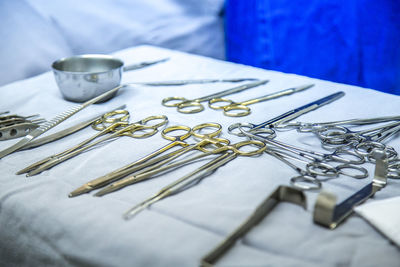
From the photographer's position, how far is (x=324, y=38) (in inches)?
75.9

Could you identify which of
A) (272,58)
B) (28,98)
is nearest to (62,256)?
(28,98)

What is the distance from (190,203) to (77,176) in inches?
8.8

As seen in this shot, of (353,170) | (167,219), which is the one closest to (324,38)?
(353,170)

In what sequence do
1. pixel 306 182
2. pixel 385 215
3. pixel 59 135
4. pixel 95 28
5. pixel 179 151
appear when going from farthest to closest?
pixel 95 28 < pixel 59 135 < pixel 179 151 < pixel 306 182 < pixel 385 215

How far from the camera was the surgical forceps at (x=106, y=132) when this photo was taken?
0.80 metres

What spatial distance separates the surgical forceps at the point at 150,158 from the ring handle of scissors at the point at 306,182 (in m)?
0.21

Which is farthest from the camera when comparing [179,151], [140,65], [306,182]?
[140,65]

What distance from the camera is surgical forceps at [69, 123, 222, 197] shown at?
2.35 feet

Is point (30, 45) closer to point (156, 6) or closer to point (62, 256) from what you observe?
point (156, 6)

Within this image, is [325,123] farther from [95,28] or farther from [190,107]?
[95,28]

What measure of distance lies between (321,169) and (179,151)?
0.82 ft

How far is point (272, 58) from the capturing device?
7.09ft

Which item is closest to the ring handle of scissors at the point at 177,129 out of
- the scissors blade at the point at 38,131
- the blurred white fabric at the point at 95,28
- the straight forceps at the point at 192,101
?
the straight forceps at the point at 192,101

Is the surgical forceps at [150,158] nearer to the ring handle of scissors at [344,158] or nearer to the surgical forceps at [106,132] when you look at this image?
the surgical forceps at [106,132]
